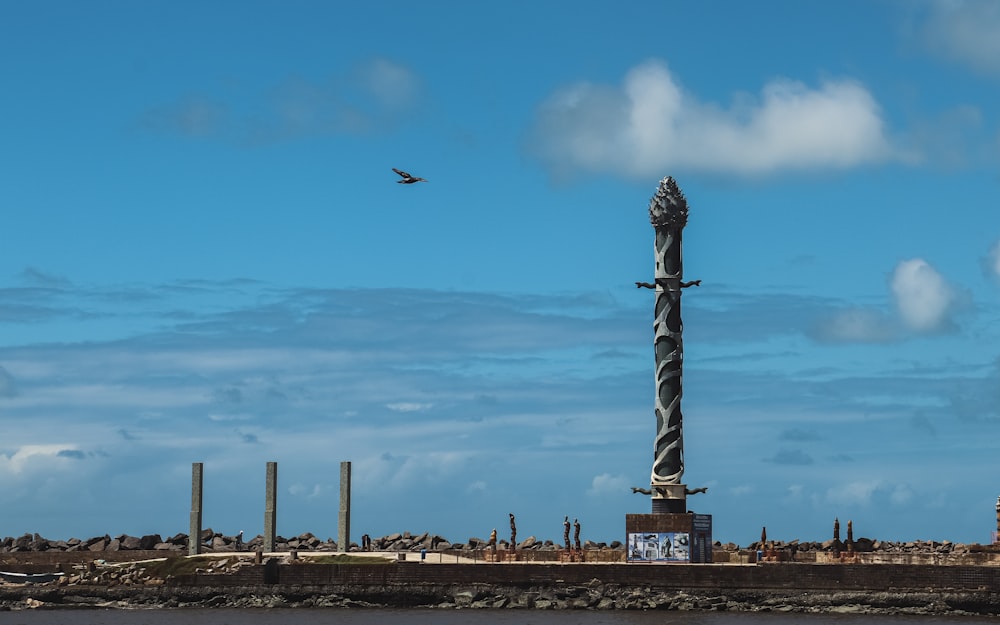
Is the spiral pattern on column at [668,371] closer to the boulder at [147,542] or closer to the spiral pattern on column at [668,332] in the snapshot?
the spiral pattern on column at [668,332]

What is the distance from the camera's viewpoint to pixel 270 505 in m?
80.9

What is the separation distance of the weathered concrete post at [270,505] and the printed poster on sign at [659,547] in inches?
750

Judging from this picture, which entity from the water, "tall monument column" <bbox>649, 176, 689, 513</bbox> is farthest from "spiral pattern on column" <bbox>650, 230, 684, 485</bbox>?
the water

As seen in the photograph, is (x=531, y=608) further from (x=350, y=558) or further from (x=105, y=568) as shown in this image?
(x=105, y=568)

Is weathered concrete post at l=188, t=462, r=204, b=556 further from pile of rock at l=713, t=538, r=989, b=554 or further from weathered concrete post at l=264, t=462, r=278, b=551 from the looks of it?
pile of rock at l=713, t=538, r=989, b=554

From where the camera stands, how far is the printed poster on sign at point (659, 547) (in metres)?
68.8

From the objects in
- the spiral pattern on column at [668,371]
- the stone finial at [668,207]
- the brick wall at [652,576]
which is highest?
the stone finial at [668,207]

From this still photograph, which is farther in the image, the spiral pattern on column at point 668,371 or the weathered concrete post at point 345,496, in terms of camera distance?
the weathered concrete post at point 345,496

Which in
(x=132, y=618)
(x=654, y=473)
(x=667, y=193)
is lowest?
(x=132, y=618)

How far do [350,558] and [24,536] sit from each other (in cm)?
3102

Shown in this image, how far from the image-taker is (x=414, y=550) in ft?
293

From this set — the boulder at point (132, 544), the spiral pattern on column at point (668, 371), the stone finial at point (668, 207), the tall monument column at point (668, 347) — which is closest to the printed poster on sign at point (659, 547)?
the tall monument column at point (668, 347)

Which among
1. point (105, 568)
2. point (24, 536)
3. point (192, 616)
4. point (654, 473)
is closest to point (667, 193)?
point (654, 473)

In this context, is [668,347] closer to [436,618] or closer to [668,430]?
[668,430]
